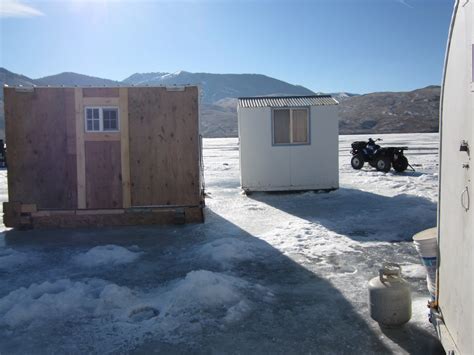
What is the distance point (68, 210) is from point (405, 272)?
234 inches

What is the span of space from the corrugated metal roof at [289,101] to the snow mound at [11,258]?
23.4ft

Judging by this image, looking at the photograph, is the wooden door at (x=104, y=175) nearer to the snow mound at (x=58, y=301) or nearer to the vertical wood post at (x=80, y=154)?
the vertical wood post at (x=80, y=154)

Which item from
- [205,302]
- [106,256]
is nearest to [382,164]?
[106,256]

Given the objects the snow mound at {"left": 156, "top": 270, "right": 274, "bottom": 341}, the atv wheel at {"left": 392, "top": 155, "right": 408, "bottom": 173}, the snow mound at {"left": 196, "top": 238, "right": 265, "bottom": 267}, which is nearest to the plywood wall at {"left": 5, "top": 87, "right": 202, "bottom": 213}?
the snow mound at {"left": 196, "top": 238, "right": 265, "bottom": 267}

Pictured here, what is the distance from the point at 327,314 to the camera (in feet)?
14.9

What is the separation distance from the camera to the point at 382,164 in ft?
55.0

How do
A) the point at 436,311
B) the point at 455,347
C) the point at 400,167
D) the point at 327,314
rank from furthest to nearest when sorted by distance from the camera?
the point at 400,167
the point at 327,314
the point at 436,311
the point at 455,347

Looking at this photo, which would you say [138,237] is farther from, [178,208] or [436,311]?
[436,311]

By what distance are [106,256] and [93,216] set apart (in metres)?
2.42

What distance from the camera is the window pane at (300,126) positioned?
12.3 meters

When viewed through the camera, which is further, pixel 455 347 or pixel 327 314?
pixel 327 314

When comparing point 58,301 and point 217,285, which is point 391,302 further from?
point 58,301

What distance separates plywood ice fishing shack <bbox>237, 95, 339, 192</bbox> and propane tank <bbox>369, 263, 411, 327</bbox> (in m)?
8.26

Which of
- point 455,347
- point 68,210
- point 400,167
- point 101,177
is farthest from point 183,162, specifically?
point 400,167
